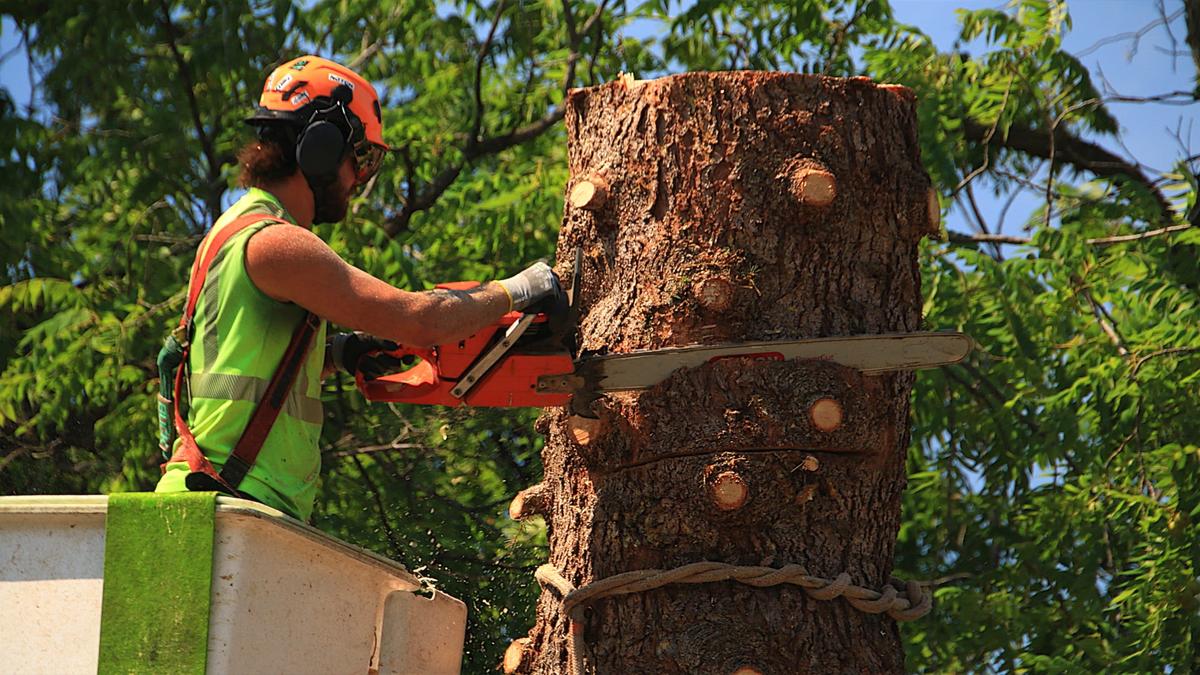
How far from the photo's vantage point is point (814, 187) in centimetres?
322

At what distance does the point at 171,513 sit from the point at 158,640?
0.22m

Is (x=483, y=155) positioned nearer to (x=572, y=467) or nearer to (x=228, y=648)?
(x=572, y=467)

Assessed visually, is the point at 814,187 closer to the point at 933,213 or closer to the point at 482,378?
the point at 933,213

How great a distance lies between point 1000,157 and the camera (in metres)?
9.01

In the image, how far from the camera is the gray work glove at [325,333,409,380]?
3330 millimetres

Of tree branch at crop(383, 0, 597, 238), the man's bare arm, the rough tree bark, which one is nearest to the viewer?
the man's bare arm

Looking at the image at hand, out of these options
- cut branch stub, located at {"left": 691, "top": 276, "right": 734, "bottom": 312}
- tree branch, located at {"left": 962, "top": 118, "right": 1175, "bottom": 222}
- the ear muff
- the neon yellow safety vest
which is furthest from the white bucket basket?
tree branch, located at {"left": 962, "top": 118, "right": 1175, "bottom": 222}

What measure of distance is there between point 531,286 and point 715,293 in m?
0.46

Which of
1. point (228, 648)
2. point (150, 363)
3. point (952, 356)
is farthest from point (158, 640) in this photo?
point (150, 363)

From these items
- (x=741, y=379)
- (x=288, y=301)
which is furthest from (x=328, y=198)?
(x=741, y=379)

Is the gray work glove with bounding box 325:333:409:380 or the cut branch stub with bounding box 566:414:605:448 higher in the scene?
the gray work glove with bounding box 325:333:409:380

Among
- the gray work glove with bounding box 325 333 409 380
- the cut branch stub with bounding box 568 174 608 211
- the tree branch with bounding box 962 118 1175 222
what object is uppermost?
the tree branch with bounding box 962 118 1175 222

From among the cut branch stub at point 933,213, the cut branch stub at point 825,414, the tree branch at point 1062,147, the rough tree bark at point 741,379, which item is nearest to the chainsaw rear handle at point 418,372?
the rough tree bark at point 741,379

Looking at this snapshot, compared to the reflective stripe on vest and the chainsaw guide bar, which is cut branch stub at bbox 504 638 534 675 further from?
the reflective stripe on vest
